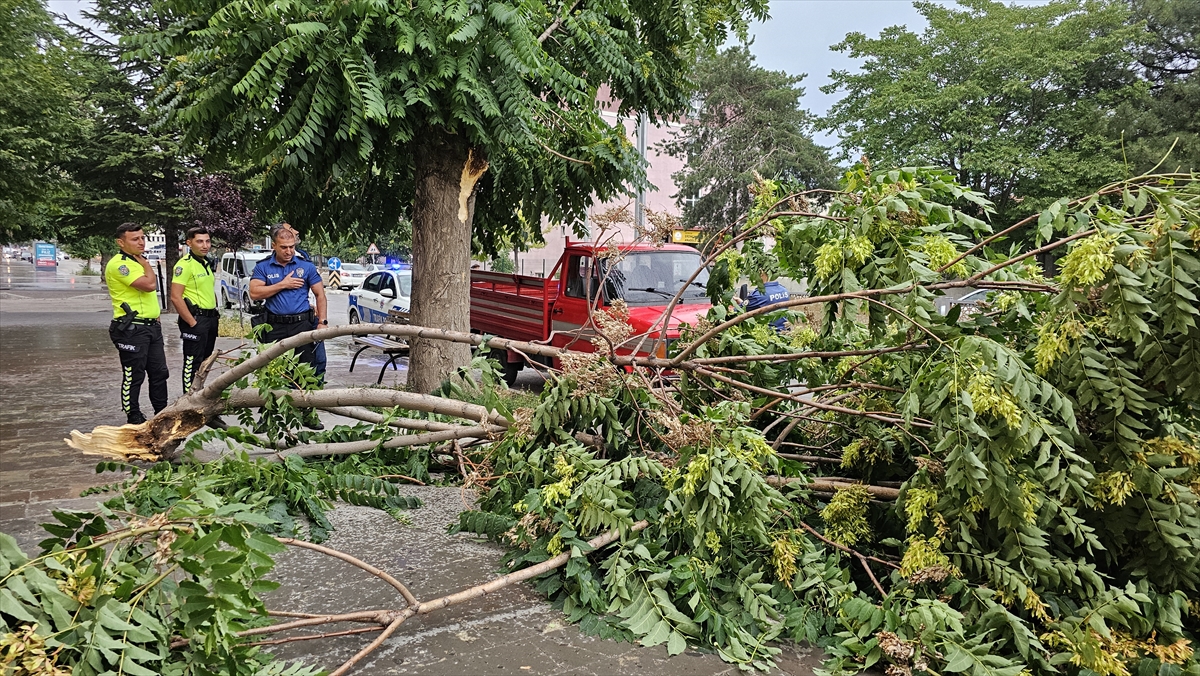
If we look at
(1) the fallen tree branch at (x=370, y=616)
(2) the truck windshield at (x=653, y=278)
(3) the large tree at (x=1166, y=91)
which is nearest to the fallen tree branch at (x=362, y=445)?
(1) the fallen tree branch at (x=370, y=616)

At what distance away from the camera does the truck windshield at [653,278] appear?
9.94 metres

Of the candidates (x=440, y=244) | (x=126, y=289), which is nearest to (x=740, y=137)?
(x=440, y=244)

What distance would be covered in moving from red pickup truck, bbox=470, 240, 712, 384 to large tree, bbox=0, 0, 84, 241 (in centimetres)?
827

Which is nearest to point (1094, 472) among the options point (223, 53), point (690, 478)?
point (690, 478)

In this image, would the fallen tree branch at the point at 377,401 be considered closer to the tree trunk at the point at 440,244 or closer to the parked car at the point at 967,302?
the parked car at the point at 967,302

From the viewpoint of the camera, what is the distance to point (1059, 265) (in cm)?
322

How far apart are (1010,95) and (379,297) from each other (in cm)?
2517

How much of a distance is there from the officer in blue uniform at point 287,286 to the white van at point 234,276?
18415mm

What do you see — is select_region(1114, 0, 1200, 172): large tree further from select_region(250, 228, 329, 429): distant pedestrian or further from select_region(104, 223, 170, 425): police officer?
select_region(104, 223, 170, 425): police officer

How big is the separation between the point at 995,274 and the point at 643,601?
92.8 inches

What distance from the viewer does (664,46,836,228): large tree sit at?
111 ft

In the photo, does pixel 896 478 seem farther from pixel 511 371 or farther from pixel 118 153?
pixel 118 153

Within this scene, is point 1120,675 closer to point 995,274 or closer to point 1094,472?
point 1094,472

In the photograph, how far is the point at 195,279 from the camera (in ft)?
26.8
